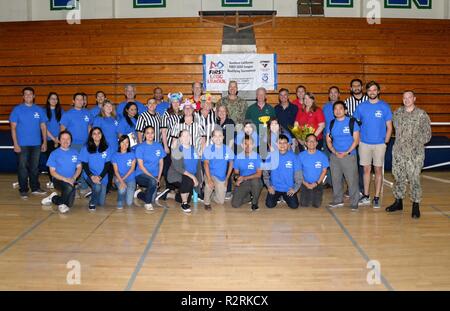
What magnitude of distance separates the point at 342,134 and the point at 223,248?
2.84 metres

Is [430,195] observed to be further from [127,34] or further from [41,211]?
[127,34]

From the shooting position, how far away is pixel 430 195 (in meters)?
8.52

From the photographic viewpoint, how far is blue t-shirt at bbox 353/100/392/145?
725 centimetres

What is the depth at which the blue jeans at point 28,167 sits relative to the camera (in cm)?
838

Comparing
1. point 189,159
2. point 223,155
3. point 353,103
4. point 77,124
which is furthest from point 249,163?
point 77,124

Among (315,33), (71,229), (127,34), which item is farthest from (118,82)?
(71,229)

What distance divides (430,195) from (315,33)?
229 inches

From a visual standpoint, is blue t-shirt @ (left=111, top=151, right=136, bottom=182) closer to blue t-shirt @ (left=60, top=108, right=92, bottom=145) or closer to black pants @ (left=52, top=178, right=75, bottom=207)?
black pants @ (left=52, top=178, right=75, bottom=207)

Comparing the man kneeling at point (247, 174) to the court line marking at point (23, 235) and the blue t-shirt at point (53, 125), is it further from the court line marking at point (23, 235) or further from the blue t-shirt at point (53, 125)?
the blue t-shirt at point (53, 125)

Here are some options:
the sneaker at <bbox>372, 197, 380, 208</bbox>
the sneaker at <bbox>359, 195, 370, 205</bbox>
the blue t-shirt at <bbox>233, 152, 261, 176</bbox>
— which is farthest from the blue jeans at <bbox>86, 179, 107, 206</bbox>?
the sneaker at <bbox>372, 197, 380, 208</bbox>

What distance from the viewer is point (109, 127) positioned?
8.41 metres

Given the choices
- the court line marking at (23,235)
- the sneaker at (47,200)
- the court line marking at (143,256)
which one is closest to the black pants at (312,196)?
the court line marking at (143,256)

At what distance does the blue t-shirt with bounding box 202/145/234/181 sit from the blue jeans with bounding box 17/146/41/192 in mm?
2985

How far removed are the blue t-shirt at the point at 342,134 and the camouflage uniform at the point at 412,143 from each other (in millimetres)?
672
